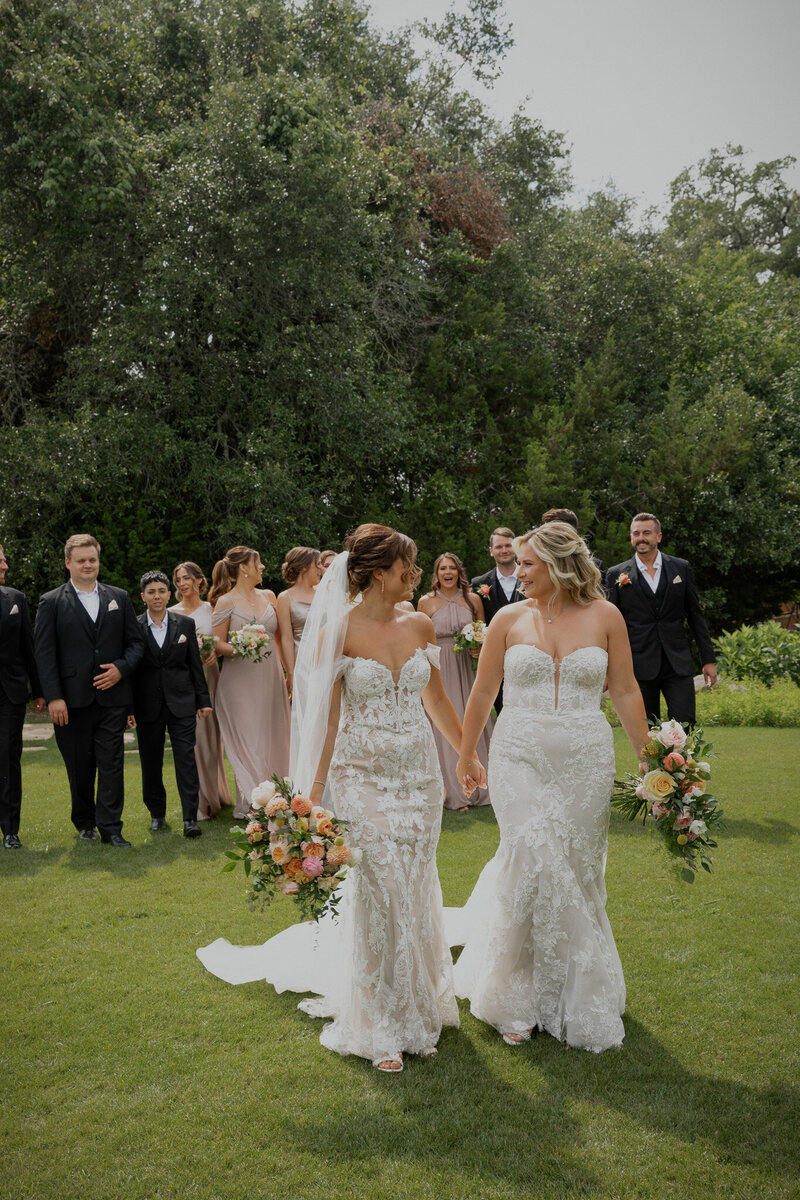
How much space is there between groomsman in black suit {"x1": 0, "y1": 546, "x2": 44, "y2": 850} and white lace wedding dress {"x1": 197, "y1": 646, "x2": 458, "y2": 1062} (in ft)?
14.0

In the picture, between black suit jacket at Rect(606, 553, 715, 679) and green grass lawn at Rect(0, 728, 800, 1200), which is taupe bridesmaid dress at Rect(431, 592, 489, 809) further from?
green grass lawn at Rect(0, 728, 800, 1200)

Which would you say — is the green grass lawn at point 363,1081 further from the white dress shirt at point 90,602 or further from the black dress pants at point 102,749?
the white dress shirt at point 90,602

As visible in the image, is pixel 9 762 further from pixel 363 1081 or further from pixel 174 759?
pixel 363 1081

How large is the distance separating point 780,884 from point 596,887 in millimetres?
2794

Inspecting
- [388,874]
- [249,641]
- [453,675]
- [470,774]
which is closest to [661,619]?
[453,675]

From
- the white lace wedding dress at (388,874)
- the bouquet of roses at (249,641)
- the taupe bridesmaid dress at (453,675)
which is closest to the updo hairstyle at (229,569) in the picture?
the bouquet of roses at (249,641)

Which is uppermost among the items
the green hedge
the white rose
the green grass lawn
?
the white rose

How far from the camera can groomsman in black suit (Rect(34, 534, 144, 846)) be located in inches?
309

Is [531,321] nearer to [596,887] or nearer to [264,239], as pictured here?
[264,239]

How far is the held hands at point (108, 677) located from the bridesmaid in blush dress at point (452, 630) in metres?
2.89

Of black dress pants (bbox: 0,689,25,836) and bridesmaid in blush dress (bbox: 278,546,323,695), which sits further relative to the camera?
bridesmaid in blush dress (bbox: 278,546,323,695)

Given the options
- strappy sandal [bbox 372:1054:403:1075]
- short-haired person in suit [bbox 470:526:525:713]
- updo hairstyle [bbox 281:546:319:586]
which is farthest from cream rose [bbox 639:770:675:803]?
updo hairstyle [bbox 281:546:319:586]

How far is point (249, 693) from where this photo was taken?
344 inches

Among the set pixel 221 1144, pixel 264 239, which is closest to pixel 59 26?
pixel 264 239
